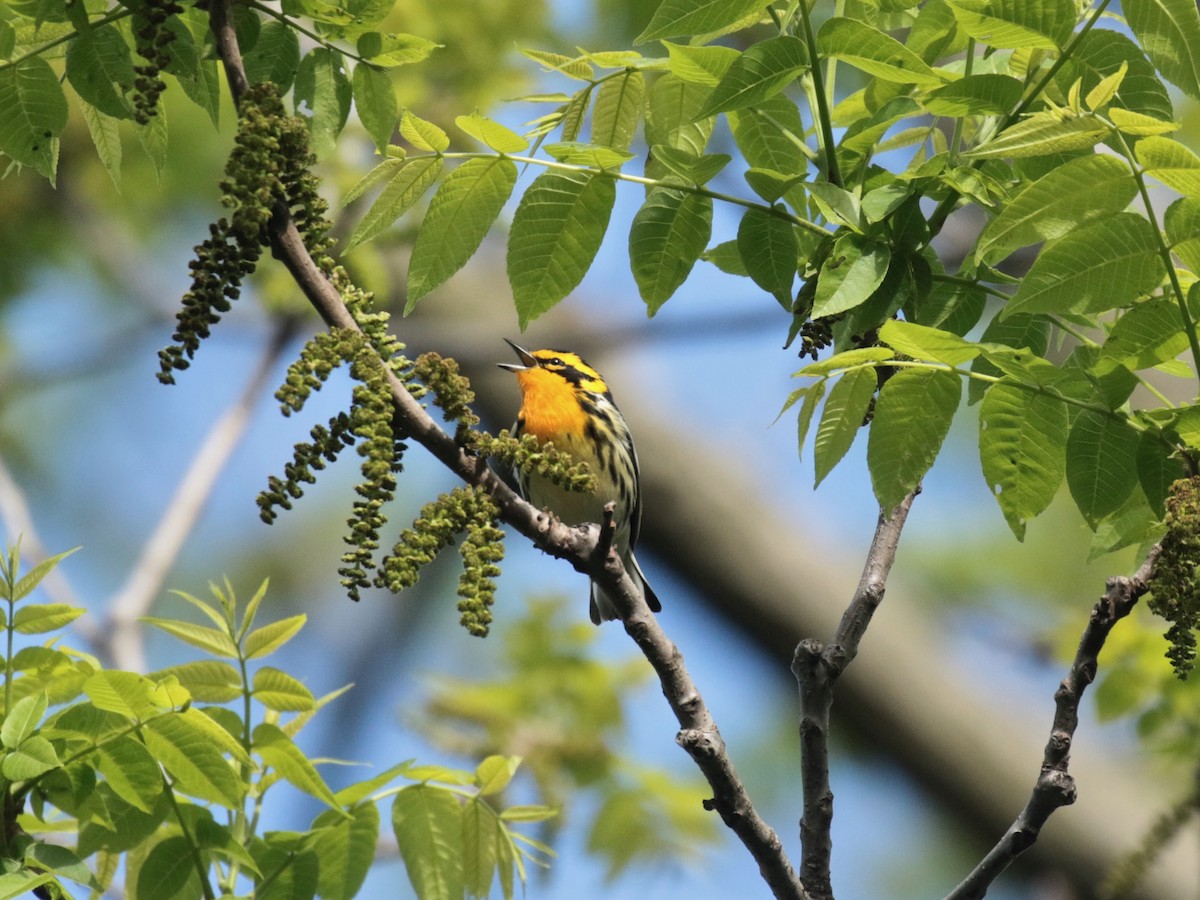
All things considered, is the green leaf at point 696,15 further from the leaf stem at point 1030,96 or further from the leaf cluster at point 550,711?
the leaf cluster at point 550,711

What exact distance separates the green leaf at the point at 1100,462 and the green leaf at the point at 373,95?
4.79ft

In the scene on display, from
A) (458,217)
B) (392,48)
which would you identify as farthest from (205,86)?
(458,217)

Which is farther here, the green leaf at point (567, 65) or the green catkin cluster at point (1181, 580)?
the green leaf at point (567, 65)

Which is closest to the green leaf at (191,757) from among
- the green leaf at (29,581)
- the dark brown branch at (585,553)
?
the green leaf at (29,581)

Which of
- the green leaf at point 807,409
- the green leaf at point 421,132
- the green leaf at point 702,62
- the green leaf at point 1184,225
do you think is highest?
the green leaf at point 702,62

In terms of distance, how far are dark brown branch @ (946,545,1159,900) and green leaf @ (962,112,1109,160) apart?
2.54ft

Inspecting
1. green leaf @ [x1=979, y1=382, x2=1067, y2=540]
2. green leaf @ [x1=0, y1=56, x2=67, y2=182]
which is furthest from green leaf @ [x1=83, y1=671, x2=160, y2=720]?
green leaf @ [x1=979, y1=382, x2=1067, y2=540]

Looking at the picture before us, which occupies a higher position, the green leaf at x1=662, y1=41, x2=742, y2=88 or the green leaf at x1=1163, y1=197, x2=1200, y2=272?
the green leaf at x1=662, y1=41, x2=742, y2=88

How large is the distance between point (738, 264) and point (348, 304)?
1.05 m

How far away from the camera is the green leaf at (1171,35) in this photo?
2.37 m

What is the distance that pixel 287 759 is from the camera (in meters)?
2.63

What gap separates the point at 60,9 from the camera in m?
2.41

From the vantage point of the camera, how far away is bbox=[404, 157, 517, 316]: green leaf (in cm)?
262

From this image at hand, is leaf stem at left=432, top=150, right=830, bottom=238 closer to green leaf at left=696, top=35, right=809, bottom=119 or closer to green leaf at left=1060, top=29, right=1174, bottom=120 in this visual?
green leaf at left=696, top=35, right=809, bottom=119
